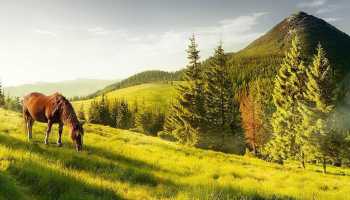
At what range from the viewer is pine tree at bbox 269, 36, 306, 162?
2055 inches

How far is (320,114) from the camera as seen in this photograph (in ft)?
160

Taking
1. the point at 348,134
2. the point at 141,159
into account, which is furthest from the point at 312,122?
the point at 141,159

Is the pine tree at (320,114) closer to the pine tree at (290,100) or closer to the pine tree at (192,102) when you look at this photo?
the pine tree at (290,100)

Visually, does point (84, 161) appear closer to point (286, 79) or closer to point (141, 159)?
point (141, 159)

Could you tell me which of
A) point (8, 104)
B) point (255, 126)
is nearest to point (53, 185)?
point (255, 126)

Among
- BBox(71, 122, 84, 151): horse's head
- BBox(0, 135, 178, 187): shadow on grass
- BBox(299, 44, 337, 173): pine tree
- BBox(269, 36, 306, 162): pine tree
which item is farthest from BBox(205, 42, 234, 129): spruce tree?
BBox(0, 135, 178, 187): shadow on grass

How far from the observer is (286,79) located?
5519cm

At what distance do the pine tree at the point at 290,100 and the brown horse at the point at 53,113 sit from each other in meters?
40.3

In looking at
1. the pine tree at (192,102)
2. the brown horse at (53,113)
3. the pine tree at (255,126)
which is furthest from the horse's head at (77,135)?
the pine tree at (255,126)

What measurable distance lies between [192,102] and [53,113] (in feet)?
154

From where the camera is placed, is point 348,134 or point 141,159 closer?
point 141,159

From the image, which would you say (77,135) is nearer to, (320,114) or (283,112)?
(320,114)

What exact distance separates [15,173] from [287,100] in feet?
166

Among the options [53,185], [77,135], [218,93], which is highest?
[218,93]
